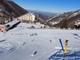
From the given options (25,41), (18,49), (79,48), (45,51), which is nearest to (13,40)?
(25,41)

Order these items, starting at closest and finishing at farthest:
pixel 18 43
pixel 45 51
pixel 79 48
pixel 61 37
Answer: pixel 45 51 → pixel 79 48 → pixel 18 43 → pixel 61 37

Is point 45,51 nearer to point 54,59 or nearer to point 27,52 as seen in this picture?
point 27,52

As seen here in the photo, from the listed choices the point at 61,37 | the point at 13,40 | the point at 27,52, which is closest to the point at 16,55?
the point at 27,52

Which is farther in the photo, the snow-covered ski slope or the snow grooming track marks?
the snow grooming track marks

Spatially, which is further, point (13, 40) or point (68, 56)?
point (13, 40)

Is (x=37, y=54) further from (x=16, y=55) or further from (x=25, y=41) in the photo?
(x=25, y=41)

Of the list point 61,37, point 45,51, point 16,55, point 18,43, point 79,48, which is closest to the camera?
point 16,55

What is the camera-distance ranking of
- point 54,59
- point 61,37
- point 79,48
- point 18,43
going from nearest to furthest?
point 54,59, point 79,48, point 18,43, point 61,37

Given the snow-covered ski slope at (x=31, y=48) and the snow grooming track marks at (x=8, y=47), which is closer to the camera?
the snow-covered ski slope at (x=31, y=48)

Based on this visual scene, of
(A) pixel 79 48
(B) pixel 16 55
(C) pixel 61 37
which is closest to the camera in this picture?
(B) pixel 16 55
